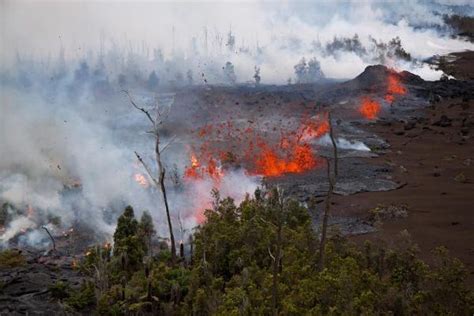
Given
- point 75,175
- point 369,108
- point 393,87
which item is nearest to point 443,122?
point 369,108

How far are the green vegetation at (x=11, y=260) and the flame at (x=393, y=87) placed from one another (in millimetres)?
76898

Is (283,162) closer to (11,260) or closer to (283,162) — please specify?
(283,162)

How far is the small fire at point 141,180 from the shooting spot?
48.7 metres

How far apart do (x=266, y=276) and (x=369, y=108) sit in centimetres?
7349

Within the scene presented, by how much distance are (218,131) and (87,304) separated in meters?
50.3

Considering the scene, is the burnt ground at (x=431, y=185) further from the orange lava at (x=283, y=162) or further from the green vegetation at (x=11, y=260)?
the green vegetation at (x=11, y=260)

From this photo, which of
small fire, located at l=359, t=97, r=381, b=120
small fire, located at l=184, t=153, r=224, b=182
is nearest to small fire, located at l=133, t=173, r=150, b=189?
small fire, located at l=184, t=153, r=224, b=182

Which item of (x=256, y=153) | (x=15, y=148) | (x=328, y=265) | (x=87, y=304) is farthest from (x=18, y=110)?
(x=328, y=265)

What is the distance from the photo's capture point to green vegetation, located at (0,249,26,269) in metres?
30.7

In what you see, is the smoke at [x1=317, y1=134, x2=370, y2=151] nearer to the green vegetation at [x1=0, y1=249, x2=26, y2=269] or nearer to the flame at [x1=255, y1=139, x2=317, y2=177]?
the flame at [x1=255, y1=139, x2=317, y2=177]

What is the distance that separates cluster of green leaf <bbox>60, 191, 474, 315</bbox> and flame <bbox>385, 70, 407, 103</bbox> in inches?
2788

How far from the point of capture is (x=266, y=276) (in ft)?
76.9

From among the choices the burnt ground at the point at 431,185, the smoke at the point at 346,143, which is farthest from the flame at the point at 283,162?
the burnt ground at the point at 431,185

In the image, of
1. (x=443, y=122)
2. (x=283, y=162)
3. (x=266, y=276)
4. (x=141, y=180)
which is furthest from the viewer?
(x=443, y=122)
